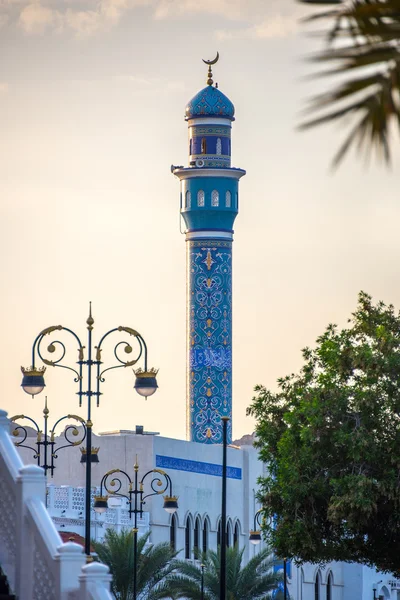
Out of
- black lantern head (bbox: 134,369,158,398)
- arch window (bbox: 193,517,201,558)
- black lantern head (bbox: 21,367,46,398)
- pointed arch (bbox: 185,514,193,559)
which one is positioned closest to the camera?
black lantern head (bbox: 134,369,158,398)

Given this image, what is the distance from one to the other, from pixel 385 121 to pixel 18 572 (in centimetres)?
892

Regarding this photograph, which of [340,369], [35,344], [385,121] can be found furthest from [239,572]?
[385,121]

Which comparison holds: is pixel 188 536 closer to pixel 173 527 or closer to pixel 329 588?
pixel 173 527

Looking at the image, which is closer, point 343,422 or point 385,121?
point 385,121

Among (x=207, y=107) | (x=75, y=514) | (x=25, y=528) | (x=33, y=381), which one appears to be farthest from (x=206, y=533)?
(x=25, y=528)

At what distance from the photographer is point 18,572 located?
1334cm

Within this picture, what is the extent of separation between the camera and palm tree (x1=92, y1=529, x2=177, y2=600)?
40.0 m

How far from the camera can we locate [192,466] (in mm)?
61094

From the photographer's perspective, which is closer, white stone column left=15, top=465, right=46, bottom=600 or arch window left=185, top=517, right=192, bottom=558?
white stone column left=15, top=465, right=46, bottom=600

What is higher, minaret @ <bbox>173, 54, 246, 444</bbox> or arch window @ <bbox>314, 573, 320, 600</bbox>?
minaret @ <bbox>173, 54, 246, 444</bbox>

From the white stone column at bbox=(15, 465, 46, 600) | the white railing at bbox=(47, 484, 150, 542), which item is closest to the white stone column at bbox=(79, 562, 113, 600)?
the white stone column at bbox=(15, 465, 46, 600)

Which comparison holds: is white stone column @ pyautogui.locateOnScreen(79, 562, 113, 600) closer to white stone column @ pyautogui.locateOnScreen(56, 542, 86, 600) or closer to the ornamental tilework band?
white stone column @ pyautogui.locateOnScreen(56, 542, 86, 600)

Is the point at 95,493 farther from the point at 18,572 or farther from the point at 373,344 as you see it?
the point at 18,572

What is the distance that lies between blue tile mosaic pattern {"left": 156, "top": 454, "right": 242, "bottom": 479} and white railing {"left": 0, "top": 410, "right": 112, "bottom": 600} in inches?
1744
